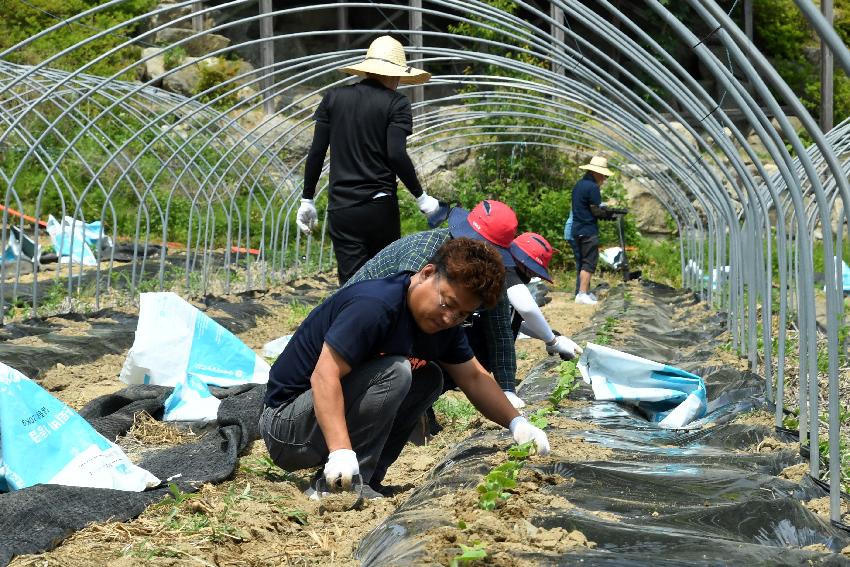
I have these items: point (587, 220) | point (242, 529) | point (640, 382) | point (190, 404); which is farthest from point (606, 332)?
point (242, 529)

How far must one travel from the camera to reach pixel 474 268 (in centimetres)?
306

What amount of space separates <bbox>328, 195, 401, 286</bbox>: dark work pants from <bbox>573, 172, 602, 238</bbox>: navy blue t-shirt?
6.03m

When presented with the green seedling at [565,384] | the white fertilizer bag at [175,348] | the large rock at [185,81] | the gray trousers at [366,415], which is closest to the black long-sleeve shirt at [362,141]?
the white fertilizer bag at [175,348]

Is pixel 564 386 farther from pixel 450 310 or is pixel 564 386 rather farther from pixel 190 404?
pixel 450 310

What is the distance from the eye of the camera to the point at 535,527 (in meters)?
2.66

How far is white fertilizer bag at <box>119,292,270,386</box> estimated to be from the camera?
555 centimetres

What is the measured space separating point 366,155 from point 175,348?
4.80 feet

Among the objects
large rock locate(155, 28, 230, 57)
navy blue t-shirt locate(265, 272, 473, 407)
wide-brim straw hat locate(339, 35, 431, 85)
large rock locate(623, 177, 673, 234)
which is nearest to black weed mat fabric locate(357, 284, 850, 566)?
navy blue t-shirt locate(265, 272, 473, 407)

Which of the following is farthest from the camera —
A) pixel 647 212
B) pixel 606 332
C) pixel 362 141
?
pixel 647 212

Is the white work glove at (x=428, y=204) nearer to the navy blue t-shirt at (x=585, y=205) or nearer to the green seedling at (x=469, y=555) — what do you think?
the green seedling at (x=469, y=555)

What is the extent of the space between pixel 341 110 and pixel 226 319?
11.2 ft

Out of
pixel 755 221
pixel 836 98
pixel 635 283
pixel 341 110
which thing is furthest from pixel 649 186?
pixel 341 110

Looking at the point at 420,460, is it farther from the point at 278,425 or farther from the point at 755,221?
the point at 755,221

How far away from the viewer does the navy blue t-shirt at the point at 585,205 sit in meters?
11.6
